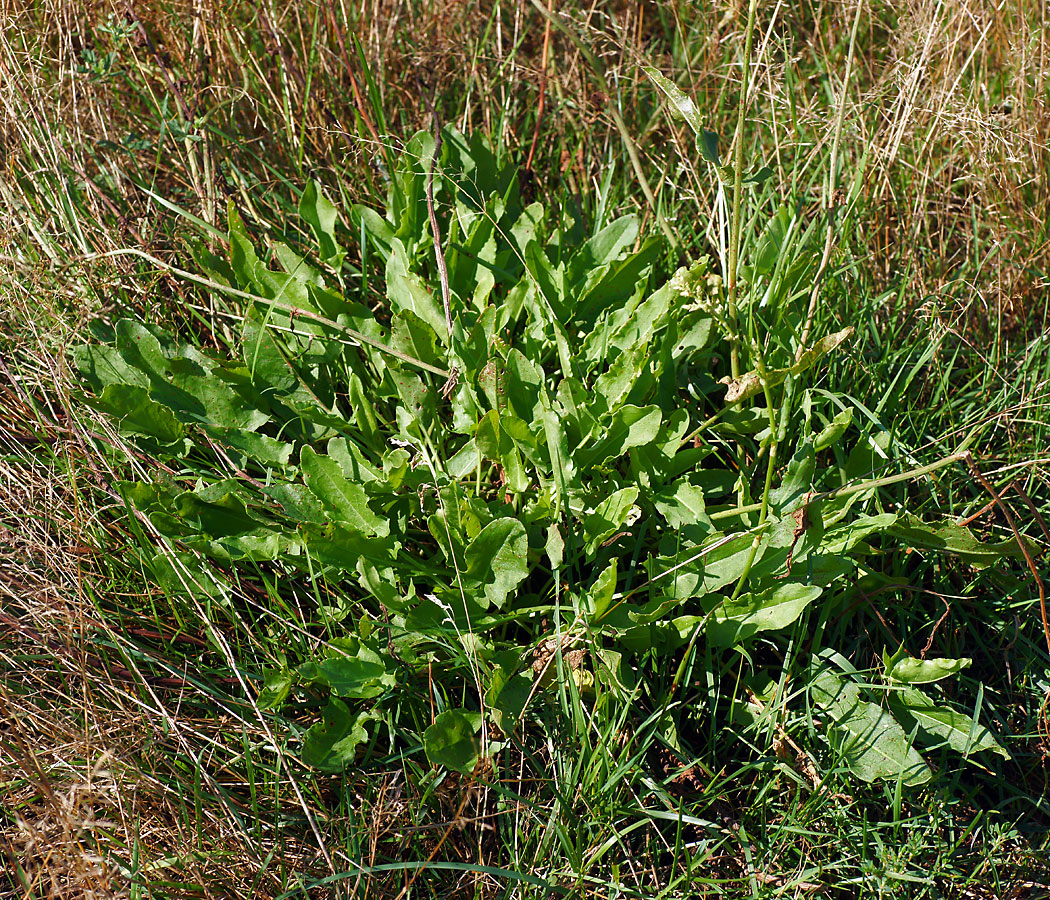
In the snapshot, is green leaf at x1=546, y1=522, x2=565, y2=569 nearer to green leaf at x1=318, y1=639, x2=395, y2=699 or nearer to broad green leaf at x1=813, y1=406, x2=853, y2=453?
green leaf at x1=318, y1=639, x2=395, y2=699

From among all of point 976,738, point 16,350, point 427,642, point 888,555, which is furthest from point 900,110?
point 16,350

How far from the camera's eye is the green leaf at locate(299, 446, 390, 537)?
162cm

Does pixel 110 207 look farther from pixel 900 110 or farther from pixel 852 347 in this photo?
pixel 900 110

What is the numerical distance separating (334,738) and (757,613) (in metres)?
0.73

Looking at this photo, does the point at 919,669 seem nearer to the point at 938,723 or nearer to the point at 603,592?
the point at 938,723

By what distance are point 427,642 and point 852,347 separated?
1.17 meters

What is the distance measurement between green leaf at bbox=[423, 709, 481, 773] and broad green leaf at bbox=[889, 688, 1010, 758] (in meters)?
0.72

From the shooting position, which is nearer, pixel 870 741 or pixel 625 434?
pixel 870 741

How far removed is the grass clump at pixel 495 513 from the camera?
146cm

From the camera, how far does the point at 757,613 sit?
5.01 ft

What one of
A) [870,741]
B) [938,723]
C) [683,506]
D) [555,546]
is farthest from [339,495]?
[938,723]

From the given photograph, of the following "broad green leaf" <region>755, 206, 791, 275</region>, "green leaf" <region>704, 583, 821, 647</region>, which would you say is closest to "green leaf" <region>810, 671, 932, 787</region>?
"green leaf" <region>704, 583, 821, 647</region>

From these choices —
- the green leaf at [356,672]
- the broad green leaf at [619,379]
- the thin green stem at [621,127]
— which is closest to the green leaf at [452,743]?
the green leaf at [356,672]

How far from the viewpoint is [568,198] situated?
225cm
